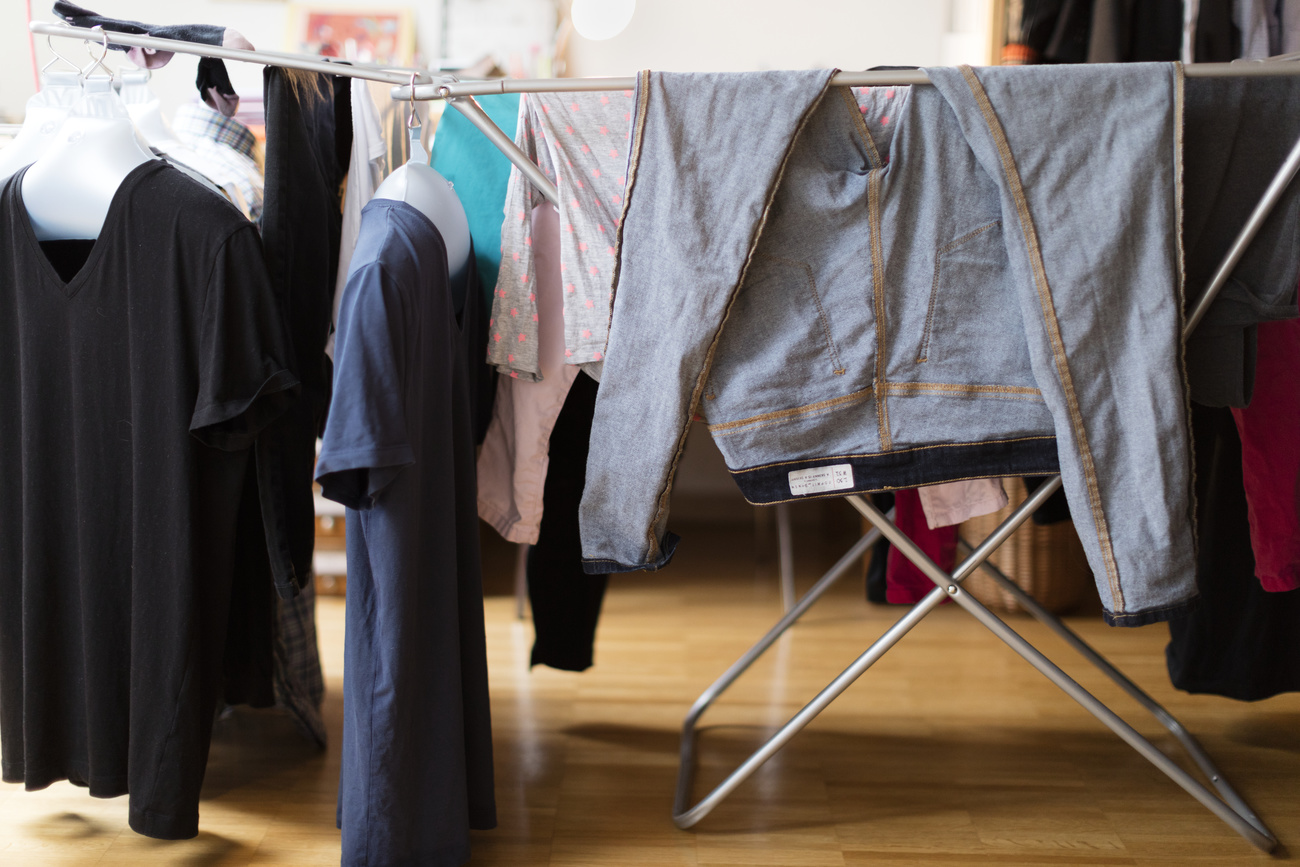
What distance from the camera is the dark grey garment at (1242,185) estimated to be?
1.00 meters

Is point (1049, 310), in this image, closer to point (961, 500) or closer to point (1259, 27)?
point (961, 500)

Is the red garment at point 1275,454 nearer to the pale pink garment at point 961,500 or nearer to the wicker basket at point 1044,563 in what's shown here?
the pale pink garment at point 961,500

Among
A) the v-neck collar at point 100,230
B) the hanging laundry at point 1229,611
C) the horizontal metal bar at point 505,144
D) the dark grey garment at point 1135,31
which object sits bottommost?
the hanging laundry at point 1229,611

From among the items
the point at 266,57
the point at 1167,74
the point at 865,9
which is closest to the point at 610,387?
the point at 266,57

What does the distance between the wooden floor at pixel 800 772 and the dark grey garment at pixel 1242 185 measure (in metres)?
0.81

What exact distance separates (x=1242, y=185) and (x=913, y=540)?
28.4 inches

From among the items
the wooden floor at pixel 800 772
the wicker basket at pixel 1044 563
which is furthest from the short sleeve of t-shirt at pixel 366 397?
the wicker basket at pixel 1044 563

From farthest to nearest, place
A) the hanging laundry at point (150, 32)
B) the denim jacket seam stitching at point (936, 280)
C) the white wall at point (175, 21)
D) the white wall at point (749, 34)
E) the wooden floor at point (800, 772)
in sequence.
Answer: the white wall at point (749, 34) < the white wall at point (175, 21) < the wooden floor at point (800, 772) < the hanging laundry at point (150, 32) < the denim jacket seam stitching at point (936, 280)

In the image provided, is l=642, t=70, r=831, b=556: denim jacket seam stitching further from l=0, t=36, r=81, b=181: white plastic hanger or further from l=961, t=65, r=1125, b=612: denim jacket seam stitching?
l=0, t=36, r=81, b=181: white plastic hanger

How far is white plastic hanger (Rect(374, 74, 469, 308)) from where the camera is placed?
1.10m

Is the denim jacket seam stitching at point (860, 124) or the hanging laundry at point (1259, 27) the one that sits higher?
the hanging laundry at point (1259, 27)

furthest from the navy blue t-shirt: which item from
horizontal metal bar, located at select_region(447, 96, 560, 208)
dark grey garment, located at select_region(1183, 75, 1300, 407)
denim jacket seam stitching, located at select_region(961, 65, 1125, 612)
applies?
dark grey garment, located at select_region(1183, 75, 1300, 407)

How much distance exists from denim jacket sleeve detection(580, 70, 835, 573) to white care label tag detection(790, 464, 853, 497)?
15 cm

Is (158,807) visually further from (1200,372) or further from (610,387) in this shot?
(1200,372)
